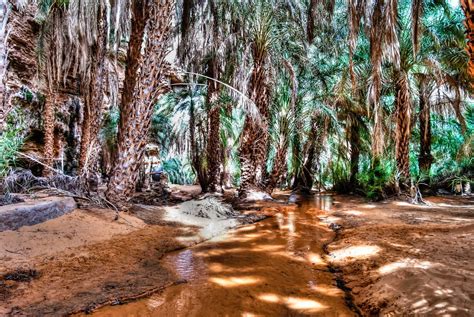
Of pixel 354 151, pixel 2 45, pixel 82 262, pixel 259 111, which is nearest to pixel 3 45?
pixel 2 45

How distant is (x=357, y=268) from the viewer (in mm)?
2789

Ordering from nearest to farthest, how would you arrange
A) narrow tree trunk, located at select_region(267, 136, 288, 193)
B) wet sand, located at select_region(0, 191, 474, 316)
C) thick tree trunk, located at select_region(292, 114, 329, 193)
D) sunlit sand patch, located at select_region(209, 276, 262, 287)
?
wet sand, located at select_region(0, 191, 474, 316), sunlit sand patch, located at select_region(209, 276, 262, 287), narrow tree trunk, located at select_region(267, 136, 288, 193), thick tree trunk, located at select_region(292, 114, 329, 193)

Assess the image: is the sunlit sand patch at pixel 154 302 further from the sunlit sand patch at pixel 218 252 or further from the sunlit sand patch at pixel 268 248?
the sunlit sand patch at pixel 268 248

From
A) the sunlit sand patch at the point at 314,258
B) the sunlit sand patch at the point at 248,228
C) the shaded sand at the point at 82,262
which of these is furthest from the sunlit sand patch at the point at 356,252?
the shaded sand at the point at 82,262

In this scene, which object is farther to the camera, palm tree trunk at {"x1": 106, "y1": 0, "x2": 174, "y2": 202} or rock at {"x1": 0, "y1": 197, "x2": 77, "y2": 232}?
palm tree trunk at {"x1": 106, "y1": 0, "x2": 174, "y2": 202}

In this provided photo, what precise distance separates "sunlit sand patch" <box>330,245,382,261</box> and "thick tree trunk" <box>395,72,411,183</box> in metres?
5.63

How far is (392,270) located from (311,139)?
28.4 ft

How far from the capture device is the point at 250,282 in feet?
8.35

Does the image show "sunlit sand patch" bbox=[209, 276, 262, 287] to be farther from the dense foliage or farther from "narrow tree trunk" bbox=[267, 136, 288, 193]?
"narrow tree trunk" bbox=[267, 136, 288, 193]

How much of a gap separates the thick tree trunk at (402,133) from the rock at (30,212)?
326 inches

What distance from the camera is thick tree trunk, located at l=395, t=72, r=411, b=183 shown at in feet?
25.6

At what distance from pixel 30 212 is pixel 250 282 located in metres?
2.61

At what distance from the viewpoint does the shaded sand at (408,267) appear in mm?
1898

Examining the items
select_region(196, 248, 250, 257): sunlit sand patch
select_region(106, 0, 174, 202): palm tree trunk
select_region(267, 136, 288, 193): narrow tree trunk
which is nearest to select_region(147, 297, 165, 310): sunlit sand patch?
select_region(196, 248, 250, 257): sunlit sand patch
